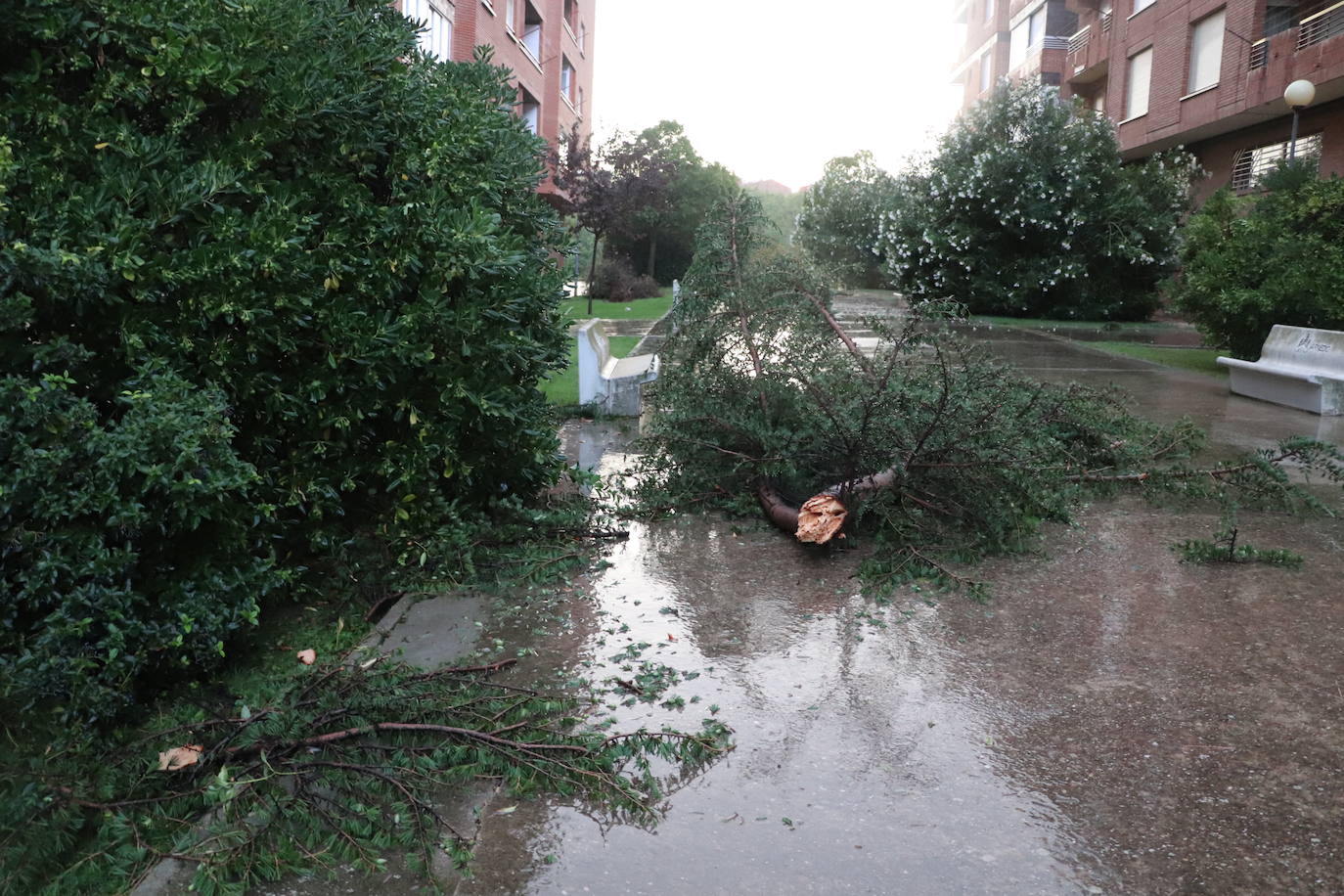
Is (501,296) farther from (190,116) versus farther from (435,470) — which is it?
(190,116)

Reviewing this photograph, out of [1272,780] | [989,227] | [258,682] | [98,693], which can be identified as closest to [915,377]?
[1272,780]

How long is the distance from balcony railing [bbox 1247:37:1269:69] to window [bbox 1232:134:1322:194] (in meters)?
1.76

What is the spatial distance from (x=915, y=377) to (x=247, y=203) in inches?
138

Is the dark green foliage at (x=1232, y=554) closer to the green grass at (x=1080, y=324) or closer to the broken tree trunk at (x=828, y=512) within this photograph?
the broken tree trunk at (x=828, y=512)

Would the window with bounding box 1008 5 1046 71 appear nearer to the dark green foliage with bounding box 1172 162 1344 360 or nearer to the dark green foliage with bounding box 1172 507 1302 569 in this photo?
the dark green foliage with bounding box 1172 162 1344 360

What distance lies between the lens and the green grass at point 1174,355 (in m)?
14.0

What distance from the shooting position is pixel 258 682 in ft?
12.2

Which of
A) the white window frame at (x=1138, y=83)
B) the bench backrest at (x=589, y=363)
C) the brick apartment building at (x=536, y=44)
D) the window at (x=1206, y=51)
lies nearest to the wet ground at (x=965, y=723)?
the bench backrest at (x=589, y=363)

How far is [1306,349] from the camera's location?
1071 centimetres

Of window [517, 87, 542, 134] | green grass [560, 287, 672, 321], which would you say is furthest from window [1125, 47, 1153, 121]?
window [517, 87, 542, 134]

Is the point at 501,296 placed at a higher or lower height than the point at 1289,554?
higher

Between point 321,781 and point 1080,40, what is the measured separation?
36.8 m

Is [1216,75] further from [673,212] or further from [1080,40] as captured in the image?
[673,212]

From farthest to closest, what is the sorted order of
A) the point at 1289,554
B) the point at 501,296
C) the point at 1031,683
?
1. the point at 1289,554
2. the point at 501,296
3. the point at 1031,683
